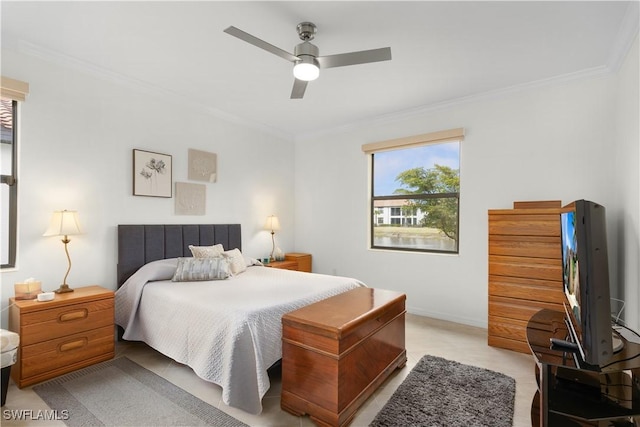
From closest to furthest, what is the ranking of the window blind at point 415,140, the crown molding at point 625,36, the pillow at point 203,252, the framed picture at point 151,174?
1. the crown molding at point 625,36
2. the framed picture at point 151,174
3. the pillow at point 203,252
4. the window blind at point 415,140

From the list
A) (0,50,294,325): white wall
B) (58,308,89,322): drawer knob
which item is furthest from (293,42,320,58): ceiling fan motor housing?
(58,308,89,322): drawer knob

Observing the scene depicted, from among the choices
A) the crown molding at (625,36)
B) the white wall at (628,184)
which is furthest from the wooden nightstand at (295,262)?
the crown molding at (625,36)

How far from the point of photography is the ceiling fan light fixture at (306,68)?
87.7 inches

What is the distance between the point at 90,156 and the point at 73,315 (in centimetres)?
144

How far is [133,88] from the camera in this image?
128 inches

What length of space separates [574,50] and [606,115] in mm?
749

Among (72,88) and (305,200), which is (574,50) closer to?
(305,200)

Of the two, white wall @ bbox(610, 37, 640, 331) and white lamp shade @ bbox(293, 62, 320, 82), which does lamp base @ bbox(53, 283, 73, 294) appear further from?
white wall @ bbox(610, 37, 640, 331)

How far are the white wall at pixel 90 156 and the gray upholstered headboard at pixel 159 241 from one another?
0.11m

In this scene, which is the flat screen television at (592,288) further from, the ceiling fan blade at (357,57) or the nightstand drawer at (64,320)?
the nightstand drawer at (64,320)

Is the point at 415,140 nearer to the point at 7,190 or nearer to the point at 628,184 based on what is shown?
the point at 628,184

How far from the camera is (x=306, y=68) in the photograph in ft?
7.36

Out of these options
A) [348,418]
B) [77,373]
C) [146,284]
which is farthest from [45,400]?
[348,418]

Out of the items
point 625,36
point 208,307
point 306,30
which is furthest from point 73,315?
point 625,36
